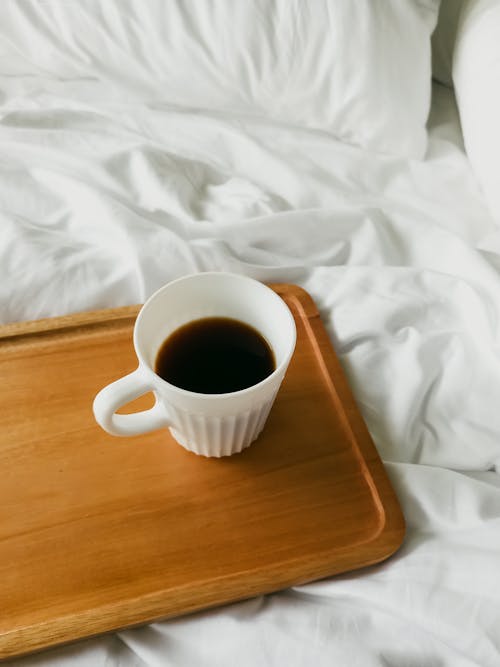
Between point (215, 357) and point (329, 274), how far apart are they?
7.9 inches

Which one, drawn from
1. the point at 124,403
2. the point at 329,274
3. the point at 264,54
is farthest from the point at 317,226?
the point at 124,403

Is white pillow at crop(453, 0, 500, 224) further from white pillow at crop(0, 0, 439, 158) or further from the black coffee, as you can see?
the black coffee

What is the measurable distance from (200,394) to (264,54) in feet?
1.57

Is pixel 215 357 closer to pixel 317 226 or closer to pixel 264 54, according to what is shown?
pixel 317 226

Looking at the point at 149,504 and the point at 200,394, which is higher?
the point at 200,394

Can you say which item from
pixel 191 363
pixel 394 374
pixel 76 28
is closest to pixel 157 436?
pixel 191 363

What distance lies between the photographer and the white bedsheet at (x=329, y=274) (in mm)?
444

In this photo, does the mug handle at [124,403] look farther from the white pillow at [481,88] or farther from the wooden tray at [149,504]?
the white pillow at [481,88]

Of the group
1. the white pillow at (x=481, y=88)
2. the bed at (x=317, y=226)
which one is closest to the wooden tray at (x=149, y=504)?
the bed at (x=317, y=226)

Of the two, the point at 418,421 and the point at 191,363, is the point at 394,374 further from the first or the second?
the point at 191,363

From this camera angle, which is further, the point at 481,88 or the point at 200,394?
the point at 481,88

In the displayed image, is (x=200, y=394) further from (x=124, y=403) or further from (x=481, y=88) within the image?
(x=481, y=88)

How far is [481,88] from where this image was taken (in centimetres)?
68

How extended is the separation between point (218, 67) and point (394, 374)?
44 cm
